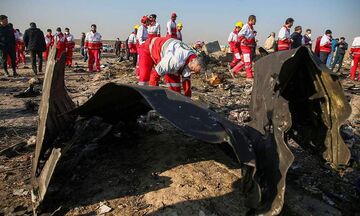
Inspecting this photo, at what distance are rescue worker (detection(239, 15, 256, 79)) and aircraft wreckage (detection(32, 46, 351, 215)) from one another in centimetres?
625

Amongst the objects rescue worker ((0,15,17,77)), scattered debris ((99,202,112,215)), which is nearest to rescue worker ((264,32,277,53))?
rescue worker ((0,15,17,77))

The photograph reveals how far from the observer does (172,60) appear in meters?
4.17

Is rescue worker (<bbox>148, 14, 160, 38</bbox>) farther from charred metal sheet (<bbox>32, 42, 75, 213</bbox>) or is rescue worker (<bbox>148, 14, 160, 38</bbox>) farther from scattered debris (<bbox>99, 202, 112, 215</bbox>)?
scattered debris (<bbox>99, 202, 112, 215</bbox>)

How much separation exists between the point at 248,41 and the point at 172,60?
223 inches

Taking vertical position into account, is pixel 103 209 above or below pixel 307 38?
below

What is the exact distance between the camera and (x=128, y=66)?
14156mm

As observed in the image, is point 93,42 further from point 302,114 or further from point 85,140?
point 302,114

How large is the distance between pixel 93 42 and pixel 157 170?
33.4 ft

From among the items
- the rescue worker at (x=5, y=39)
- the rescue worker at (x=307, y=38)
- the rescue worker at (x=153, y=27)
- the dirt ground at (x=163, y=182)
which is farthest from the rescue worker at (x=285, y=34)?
the rescue worker at (x=5, y=39)

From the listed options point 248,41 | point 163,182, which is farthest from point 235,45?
point 163,182

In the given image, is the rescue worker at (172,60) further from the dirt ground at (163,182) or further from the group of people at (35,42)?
the group of people at (35,42)

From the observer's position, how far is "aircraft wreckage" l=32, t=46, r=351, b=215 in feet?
7.11

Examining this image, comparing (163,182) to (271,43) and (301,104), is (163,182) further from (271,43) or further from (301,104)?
(271,43)

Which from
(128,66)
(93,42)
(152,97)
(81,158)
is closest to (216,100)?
(81,158)
